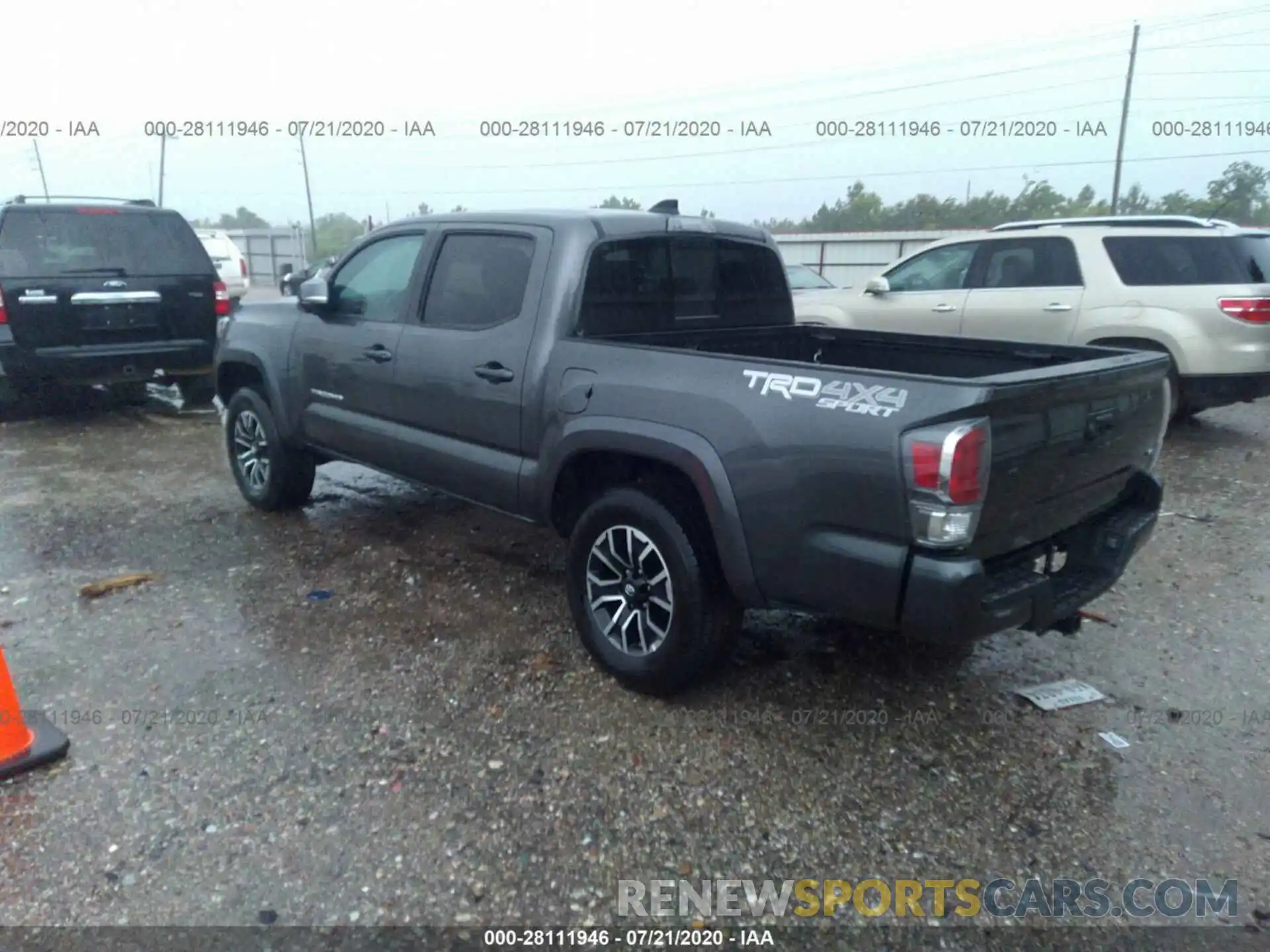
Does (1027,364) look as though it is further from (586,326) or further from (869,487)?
(586,326)

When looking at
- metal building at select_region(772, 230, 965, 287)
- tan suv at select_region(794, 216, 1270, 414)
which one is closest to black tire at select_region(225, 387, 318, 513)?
tan suv at select_region(794, 216, 1270, 414)

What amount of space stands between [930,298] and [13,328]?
25.4 ft

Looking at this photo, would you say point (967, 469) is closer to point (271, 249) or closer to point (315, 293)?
point (315, 293)

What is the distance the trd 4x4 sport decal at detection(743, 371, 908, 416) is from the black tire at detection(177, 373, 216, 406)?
792 cm

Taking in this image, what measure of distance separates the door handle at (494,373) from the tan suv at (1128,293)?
3936mm

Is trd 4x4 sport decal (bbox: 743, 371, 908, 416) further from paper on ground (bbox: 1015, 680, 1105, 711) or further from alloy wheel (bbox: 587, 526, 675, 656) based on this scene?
paper on ground (bbox: 1015, 680, 1105, 711)

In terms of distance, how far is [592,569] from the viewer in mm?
3650

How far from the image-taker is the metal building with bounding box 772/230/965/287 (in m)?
23.7

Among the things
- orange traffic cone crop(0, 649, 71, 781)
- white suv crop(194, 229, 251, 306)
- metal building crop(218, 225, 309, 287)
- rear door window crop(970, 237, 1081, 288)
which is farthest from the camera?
metal building crop(218, 225, 309, 287)

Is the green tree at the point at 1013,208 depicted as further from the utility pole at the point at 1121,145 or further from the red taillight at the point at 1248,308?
the red taillight at the point at 1248,308

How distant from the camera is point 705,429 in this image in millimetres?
3119

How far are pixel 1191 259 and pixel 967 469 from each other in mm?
5995

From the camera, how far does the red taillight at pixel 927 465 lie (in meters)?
2.55

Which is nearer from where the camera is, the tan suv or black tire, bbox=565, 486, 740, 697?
black tire, bbox=565, 486, 740, 697
